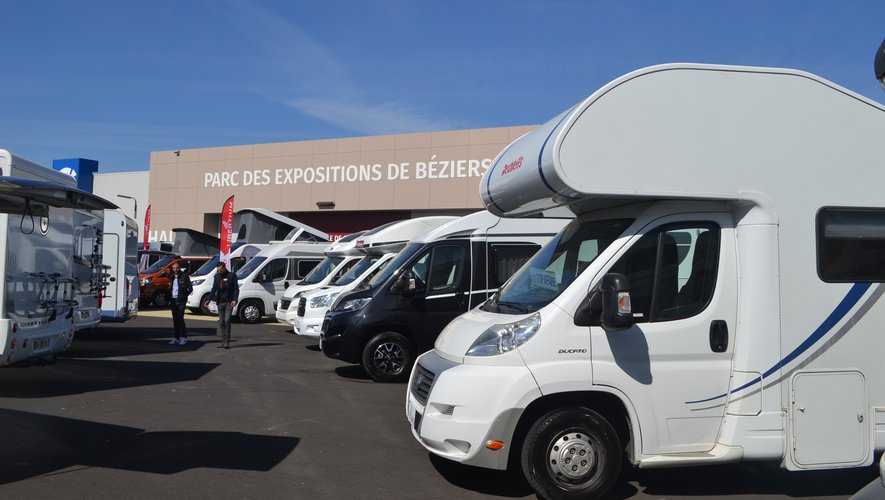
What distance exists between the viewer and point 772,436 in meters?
5.48

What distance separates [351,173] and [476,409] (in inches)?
1346

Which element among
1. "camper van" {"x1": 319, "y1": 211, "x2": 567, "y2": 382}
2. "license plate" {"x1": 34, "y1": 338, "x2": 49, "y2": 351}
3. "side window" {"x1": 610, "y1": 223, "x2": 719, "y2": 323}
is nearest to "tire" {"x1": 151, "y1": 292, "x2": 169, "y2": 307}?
"license plate" {"x1": 34, "y1": 338, "x2": 49, "y2": 351}

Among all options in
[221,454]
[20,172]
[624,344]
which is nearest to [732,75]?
[624,344]

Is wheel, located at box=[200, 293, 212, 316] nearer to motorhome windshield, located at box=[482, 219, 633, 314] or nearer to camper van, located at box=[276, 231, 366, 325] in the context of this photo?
camper van, located at box=[276, 231, 366, 325]

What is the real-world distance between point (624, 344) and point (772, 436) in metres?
1.30

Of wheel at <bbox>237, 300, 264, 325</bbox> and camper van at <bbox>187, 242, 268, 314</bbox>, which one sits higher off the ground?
camper van at <bbox>187, 242, 268, 314</bbox>

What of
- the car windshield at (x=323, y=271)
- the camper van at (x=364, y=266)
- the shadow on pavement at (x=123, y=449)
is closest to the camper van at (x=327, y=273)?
the car windshield at (x=323, y=271)

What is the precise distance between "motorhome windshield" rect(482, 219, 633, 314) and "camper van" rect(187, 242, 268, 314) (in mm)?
16624

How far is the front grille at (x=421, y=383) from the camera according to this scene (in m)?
5.84

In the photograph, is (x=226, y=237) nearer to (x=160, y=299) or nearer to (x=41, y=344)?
(x=160, y=299)

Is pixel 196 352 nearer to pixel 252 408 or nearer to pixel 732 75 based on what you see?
pixel 252 408

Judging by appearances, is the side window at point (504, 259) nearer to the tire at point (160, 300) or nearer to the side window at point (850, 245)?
the side window at point (850, 245)

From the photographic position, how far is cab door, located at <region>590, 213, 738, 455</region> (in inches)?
213

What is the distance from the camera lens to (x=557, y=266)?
6.11 m
